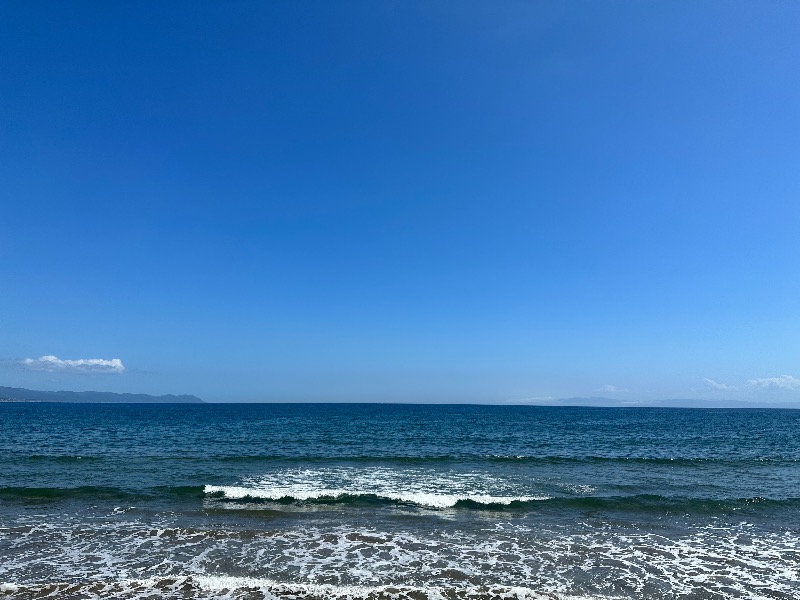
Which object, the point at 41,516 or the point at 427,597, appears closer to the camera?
the point at 427,597

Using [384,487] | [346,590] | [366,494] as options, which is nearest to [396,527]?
[366,494]

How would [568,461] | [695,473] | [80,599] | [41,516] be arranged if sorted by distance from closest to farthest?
[80,599], [41,516], [695,473], [568,461]

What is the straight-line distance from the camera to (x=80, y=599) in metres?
12.1

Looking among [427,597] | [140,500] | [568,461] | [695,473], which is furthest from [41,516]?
[695,473]

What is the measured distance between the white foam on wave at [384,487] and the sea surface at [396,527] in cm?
16

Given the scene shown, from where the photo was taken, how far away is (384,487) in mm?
26844

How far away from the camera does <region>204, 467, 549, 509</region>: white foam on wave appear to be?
24062 millimetres

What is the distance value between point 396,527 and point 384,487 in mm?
7948

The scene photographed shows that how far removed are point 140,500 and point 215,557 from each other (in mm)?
10170

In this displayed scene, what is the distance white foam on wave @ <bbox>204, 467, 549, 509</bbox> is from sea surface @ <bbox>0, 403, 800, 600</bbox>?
16 centimetres

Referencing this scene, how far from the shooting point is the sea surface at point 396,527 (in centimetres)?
1345

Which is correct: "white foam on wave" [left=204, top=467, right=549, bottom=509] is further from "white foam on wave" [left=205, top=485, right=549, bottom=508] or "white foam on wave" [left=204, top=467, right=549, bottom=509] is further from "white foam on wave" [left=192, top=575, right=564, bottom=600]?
"white foam on wave" [left=192, top=575, right=564, bottom=600]

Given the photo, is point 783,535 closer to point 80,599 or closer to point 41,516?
point 80,599

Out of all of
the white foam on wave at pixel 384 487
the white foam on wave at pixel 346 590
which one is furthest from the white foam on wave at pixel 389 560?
the white foam on wave at pixel 384 487
